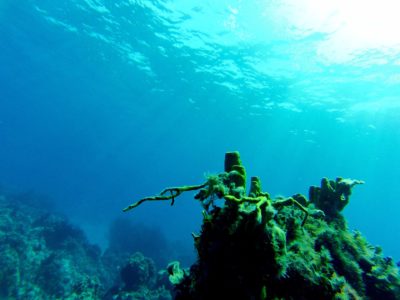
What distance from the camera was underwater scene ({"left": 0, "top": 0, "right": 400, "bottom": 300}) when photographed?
8.94 ft

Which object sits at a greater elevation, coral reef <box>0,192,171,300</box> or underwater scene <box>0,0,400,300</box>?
underwater scene <box>0,0,400,300</box>

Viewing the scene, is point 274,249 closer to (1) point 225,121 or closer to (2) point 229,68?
(2) point 229,68

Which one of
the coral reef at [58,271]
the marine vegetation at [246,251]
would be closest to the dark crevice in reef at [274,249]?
the marine vegetation at [246,251]

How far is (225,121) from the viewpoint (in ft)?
176

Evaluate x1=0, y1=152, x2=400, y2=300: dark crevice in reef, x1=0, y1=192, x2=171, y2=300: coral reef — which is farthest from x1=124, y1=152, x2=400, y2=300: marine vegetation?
x1=0, y1=192, x2=171, y2=300: coral reef

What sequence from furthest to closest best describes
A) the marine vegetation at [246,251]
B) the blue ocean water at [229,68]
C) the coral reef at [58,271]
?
the blue ocean water at [229,68] < the coral reef at [58,271] < the marine vegetation at [246,251]

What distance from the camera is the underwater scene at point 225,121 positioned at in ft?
8.94

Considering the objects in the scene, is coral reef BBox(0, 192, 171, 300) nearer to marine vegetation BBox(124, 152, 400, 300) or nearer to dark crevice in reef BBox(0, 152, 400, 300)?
dark crevice in reef BBox(0, 152, 400, 300)

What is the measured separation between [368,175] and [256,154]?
34.0 metres

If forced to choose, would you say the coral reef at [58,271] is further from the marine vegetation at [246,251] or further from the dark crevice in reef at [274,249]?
the marine vegetation at [246,251]

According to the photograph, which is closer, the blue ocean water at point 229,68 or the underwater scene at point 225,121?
the underwater scene at point 225,121

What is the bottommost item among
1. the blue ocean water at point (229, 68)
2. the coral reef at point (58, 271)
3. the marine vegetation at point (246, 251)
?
the coral reef at point (58, 271)

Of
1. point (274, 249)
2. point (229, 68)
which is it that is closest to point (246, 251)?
point (274, 249)

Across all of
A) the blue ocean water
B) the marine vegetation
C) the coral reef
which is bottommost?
the coral reef
